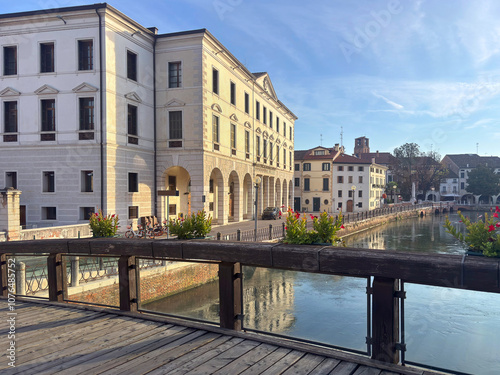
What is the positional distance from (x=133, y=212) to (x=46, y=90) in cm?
954

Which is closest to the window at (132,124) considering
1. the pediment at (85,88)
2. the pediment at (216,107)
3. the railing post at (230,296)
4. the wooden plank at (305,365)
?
the pediment at (85,88)

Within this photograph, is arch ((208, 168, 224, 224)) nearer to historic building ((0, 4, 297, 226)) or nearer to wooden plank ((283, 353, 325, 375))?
historic building ((0, 4, 297, 226))

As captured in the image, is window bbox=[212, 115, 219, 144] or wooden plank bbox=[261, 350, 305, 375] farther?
window bbox=[212, 115, 219, 144]

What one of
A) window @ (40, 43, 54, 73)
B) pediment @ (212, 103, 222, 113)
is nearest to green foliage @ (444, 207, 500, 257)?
window @ (40, 43, 54, 73)

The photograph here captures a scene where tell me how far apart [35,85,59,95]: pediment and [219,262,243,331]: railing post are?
24057mm

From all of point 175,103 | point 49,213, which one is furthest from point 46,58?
point 49,213

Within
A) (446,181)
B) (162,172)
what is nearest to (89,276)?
(162,172)

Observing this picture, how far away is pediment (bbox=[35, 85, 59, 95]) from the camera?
24.0 metres

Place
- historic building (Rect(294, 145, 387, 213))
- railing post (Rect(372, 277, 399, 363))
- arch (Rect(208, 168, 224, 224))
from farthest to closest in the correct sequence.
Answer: historic building (Rect(294, 145, 387, 213))
arch (Rect(208, 168, 224, 224))
railing post (Rect(372, 277, 399, 363))

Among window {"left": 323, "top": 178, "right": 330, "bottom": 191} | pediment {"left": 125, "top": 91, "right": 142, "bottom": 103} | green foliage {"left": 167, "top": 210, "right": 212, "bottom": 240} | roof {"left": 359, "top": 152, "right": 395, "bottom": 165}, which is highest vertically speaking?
roof {"left": 359, "top": 152, "right": 395, "bottom": 165}

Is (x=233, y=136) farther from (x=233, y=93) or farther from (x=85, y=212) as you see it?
(x=85, y=212)

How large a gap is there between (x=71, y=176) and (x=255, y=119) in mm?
20655

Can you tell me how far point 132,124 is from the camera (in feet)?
85.9

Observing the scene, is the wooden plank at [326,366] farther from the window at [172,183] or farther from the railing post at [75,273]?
the window at [172,183]
